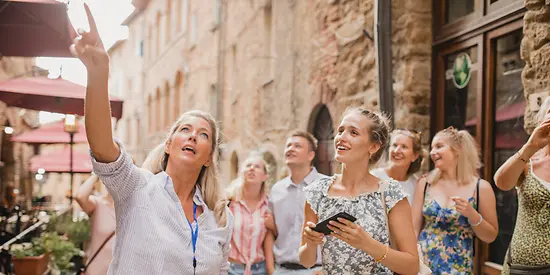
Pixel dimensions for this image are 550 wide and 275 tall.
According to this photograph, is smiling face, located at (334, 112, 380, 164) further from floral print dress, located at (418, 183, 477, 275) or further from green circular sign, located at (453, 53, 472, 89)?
green circular sign, located at (453, 53, 472, 89)

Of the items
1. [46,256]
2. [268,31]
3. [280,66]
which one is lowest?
[46,256]

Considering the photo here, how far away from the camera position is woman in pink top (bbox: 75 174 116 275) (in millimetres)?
4449

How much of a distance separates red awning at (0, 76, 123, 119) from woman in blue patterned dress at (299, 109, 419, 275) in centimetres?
374

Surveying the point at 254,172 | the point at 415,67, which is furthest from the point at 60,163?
the point at 415,67

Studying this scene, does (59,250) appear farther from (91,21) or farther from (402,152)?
(91,21)

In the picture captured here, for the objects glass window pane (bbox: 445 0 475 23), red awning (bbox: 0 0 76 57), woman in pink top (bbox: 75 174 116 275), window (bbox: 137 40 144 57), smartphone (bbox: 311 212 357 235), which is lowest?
woman in pink top (bbox: 75 174 116 275)

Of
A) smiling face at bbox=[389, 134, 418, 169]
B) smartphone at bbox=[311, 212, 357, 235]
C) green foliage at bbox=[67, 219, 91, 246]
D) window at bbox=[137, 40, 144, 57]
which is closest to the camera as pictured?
smartphone at bbox=[311, 212, 357, 235]

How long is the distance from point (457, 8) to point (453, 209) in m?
2.56

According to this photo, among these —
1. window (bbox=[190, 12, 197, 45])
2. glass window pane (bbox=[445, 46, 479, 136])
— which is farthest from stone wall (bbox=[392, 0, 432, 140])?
window (bbox=[190, 12, 197, 45])

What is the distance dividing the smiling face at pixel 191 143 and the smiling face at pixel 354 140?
0.60 meters

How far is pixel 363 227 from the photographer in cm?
256

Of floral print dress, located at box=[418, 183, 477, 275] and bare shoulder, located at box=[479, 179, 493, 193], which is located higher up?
bare shoulder, located at box=[479, 179, 493, 193]

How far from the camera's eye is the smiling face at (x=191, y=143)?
8.33 ft

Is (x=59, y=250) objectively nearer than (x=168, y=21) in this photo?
Yes
